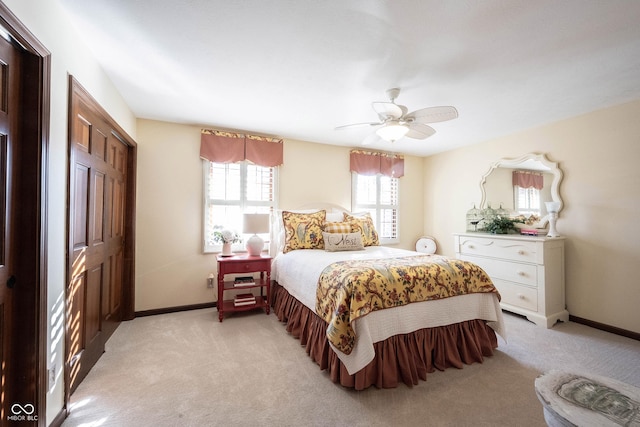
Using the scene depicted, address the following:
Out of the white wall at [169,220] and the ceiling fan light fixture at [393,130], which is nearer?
the ceiling fan light fixture at [393,130]

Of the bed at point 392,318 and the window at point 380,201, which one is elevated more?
the window at point 380,201

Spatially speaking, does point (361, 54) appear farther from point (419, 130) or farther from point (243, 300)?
point (243, 300)

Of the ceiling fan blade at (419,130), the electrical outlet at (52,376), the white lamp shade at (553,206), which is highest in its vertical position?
the ceiling fan blade at (419,130)

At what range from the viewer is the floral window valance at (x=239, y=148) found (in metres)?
3.36

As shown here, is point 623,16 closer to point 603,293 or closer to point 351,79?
point 351,79

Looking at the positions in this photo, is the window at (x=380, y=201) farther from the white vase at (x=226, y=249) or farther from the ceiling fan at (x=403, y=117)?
the white vase at (x=226, y=249)

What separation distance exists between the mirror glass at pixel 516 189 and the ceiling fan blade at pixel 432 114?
205 centimetres

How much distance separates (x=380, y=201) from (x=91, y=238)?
3.85 metres

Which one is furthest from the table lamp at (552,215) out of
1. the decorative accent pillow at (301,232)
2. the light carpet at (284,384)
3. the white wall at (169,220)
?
the white wall at (169,220)

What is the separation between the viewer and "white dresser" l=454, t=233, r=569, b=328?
2.86 metres

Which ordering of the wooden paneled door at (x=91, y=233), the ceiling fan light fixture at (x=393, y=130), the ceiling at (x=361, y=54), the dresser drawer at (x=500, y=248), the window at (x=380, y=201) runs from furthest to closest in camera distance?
1. the window at (x=380, y=201)
2. the dresser drawer at (x=500, y=248)
3. the ceiling fan light fixture at (x=393, y=130)
4. the wooden paneled door at (x=91, y=233)
5. the ceiling at (x=361, y=54)

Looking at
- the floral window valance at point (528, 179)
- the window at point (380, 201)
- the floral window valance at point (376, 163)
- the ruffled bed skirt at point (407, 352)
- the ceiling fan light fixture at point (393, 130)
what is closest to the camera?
the ruffled bed skirt at point (407, 352)

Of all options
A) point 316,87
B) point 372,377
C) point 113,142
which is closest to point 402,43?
point 316,87

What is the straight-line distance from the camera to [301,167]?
13.0 ft
